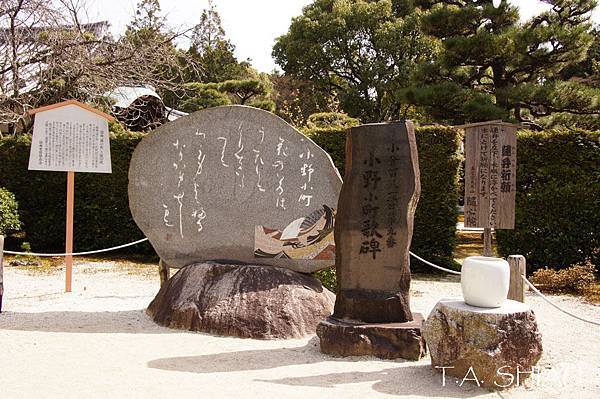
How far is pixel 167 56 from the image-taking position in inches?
455

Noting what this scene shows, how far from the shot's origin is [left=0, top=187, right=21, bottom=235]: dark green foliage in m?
10.6

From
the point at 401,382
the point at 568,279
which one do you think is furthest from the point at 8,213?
the point at 568,279

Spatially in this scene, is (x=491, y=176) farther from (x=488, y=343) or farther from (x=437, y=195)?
(x=488, y=343)

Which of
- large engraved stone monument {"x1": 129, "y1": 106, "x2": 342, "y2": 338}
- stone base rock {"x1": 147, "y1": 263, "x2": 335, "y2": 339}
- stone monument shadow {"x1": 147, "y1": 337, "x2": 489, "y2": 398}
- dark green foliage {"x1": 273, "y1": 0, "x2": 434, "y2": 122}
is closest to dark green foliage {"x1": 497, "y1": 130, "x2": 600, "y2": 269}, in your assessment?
large engraved stone monument {"x1": 129, "y1": 106, "x2": 342, "y2": 338}

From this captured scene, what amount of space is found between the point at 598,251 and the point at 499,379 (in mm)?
6114

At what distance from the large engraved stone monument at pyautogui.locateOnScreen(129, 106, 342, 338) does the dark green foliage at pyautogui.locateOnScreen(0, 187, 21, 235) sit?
5311 mm

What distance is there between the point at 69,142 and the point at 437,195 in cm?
604

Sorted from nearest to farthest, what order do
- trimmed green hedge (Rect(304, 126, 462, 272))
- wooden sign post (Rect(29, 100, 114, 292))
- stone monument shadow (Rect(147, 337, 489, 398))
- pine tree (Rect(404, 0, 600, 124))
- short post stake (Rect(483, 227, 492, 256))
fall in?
1. stone monument shadow (Rect(147, 337, 489, 398))
2. wooden sign post (Rect(29, 100, 114, 292))
3. short post stake (Rect(483, 227, 492, 256))
4. trimmed green hedge (Rect(304, 126, 462, 272))
5. pine tree (Rect(404, 0, 600, 124))

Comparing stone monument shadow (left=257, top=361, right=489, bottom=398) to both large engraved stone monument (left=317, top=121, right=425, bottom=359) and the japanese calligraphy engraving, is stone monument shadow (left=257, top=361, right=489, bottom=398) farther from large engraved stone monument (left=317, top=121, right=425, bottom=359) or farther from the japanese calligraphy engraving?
the japanese calligraphy engraving

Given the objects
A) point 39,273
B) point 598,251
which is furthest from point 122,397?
point 598,251

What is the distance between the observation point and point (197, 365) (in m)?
4.57

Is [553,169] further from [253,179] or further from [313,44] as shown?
[313,44]

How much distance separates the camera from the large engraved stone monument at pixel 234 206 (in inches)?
235

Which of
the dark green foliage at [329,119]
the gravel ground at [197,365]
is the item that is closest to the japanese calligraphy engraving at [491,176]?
the gravel ground at [197,365]
